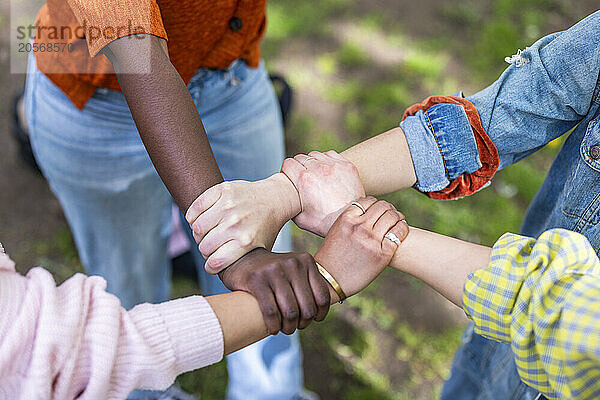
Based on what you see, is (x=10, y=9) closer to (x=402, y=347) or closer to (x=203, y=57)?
(x=203, y=57)

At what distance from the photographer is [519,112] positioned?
3.97ft

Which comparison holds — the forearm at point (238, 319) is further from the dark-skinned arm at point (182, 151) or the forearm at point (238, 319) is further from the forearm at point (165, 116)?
the forearm at point (165, 116)

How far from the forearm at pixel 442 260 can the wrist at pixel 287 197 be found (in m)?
0.23

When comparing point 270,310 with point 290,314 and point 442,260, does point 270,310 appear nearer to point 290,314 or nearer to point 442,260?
point 290,314

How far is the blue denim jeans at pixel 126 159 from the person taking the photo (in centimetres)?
149

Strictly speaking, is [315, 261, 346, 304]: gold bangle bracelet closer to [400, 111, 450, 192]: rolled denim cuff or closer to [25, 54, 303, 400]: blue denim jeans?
[400, 111, 450, 192]: rolled denim cuff

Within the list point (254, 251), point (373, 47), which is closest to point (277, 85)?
point (373, 47)

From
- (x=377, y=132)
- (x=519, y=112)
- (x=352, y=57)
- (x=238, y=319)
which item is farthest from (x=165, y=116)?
(x=352, y=57)

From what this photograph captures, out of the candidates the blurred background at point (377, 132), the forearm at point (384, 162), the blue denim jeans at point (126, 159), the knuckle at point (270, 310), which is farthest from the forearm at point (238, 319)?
the blurred background at point (377, 132)

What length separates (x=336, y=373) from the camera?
223cm

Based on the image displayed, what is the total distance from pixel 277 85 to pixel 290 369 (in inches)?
53.6

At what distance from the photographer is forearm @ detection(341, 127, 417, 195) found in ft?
4.26

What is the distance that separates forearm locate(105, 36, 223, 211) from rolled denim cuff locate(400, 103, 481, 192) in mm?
452

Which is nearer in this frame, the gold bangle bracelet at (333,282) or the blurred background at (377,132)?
the gold bangle bracelet at (333,282)
